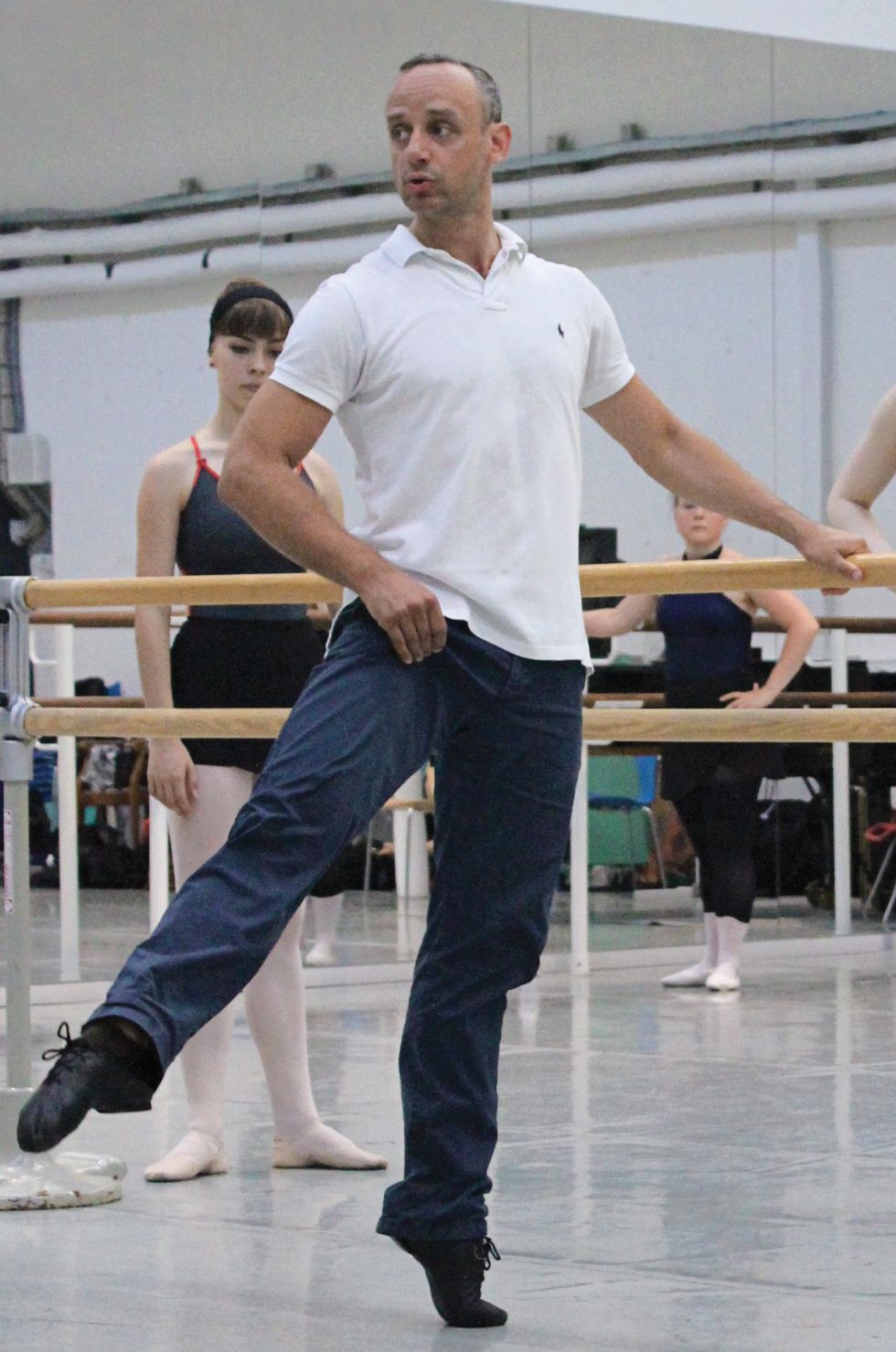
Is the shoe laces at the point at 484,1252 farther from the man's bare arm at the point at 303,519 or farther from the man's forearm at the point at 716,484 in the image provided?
the man's forearm at the point at 716,484

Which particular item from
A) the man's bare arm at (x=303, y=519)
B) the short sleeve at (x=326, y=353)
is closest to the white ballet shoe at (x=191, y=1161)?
the man's bare arm at (x=303, y=519)

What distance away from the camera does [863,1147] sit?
15.5ft

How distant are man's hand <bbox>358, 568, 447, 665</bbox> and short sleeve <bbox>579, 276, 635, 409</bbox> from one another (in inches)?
21.5

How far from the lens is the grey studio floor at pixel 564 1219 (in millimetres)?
3236

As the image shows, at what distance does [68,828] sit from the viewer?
25.3ft

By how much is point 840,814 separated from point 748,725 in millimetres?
5875

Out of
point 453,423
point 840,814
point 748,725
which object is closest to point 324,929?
point 840,814

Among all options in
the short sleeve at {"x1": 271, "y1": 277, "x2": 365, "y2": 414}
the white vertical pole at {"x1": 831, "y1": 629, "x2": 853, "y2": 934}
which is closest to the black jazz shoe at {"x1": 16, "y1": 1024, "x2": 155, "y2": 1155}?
the short sleeve at {"x1": 271, "y1": 277, "x2": 365, "y2": 414}

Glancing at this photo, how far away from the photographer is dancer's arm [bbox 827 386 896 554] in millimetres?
3375

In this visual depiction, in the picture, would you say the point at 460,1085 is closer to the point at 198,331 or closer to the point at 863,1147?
the point at 863,1147

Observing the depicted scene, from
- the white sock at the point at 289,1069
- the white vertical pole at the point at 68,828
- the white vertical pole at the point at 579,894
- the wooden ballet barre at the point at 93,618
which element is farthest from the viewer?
the white vertical pole at the point at 579,894

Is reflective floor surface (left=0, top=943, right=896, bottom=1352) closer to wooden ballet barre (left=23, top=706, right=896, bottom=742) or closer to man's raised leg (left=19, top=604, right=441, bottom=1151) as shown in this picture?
man's raised leg (left=19, top=604, right=441, bottom=1151)

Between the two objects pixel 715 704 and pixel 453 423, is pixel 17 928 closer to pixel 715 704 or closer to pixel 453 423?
pixel 453 423

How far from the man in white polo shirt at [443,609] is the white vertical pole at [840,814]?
249 inches
